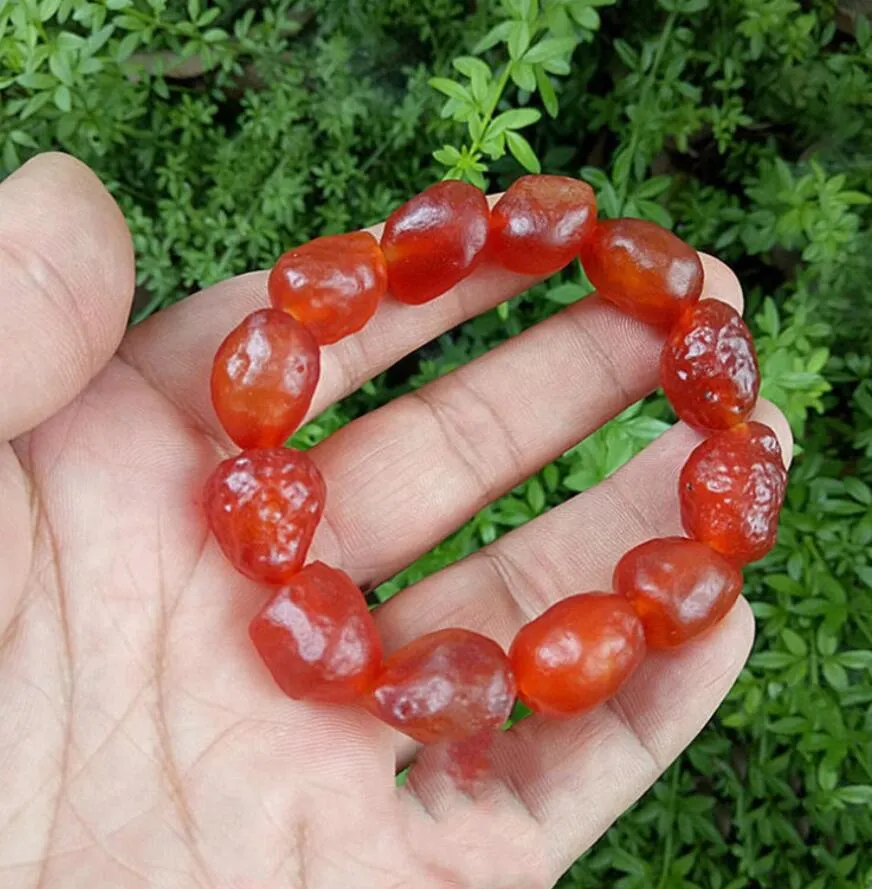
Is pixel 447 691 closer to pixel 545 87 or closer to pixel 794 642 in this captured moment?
pixel 794 642

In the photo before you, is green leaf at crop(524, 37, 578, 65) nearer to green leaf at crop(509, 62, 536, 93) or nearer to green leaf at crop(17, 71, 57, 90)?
green leaf at crop(509, 62, 536, 93)

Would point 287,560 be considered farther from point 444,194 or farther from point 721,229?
point 721,229

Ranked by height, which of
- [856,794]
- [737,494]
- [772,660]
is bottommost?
[856,794]

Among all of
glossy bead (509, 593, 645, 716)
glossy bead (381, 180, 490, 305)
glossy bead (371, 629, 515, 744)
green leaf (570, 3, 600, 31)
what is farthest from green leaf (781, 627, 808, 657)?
green leaf (570, 3, 600, 31)

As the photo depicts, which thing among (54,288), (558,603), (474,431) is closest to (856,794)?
(558,603)

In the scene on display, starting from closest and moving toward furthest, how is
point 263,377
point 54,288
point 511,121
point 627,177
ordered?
point 54,288, point 263,377, point 511,121, point 627,177

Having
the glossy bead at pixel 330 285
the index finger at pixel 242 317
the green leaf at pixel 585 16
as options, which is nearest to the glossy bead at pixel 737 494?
the index finger at pixel 242 317

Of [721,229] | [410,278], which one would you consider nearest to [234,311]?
[410,278]

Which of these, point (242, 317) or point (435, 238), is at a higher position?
point (435, 238)
